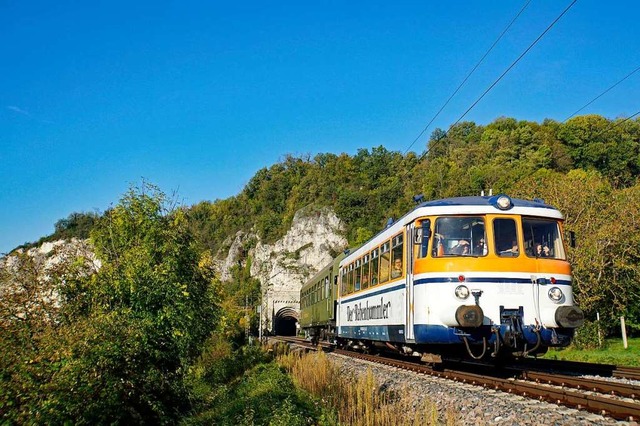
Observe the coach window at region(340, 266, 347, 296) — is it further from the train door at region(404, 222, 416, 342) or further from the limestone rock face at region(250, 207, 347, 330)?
the limestone rock face at region(250, 207, 347, 330)

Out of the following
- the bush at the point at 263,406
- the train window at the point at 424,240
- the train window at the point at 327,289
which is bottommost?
the bush at the point at 263,406

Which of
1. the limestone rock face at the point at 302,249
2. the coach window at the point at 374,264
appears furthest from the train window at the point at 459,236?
the limestone rock face at the point at 302,249

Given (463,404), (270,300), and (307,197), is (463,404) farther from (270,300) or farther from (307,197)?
(307,197)

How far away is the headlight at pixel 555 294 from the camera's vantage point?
36.0 ft

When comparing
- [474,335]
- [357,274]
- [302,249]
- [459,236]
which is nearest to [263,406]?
[474,335]

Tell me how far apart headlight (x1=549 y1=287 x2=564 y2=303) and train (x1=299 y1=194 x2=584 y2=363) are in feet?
0.06

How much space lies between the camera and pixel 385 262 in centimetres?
1452

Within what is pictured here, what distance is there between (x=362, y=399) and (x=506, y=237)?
4.38 metres

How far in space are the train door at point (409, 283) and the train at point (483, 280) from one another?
0.02 meters

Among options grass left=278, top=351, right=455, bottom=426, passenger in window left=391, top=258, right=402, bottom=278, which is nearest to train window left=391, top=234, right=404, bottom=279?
passenger in window left=391, top=258, right=402, bottom=278

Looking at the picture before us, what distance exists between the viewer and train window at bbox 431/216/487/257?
37.3ft

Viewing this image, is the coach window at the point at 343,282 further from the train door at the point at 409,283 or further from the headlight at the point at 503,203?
the headlight at the point at 503,203

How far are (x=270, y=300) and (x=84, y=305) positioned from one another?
6663cm

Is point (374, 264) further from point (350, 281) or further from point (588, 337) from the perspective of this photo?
point (588, 337)
